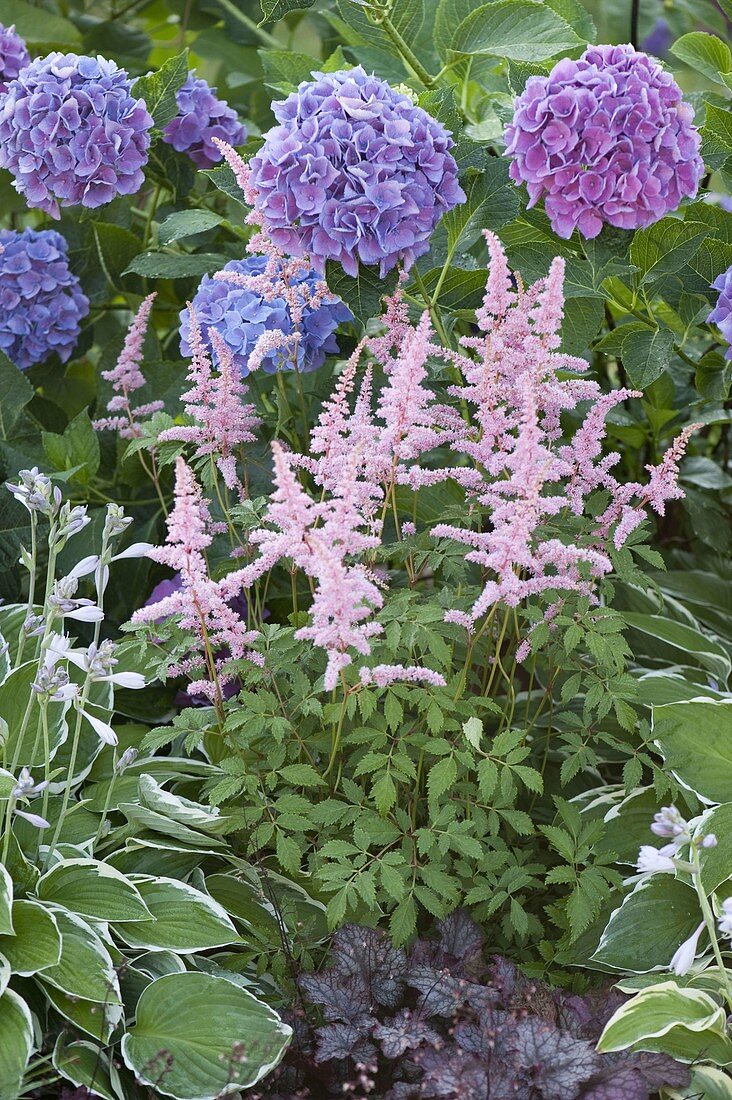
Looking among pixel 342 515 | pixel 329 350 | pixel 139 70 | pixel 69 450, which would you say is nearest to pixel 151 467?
pixel 69 450

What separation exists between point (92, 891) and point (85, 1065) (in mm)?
191

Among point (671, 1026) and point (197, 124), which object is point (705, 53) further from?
point (671, 1026)

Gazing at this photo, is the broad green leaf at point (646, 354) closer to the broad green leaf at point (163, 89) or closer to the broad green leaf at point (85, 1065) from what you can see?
the broad green leaf at point (163, 89)

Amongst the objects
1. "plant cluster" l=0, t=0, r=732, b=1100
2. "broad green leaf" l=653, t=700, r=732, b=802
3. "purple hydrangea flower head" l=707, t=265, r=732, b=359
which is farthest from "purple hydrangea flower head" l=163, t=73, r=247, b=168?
"broad green leaf" l=653, t=700, r=732, b=802

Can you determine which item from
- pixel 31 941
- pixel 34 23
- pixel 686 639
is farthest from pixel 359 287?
pixel 34 23

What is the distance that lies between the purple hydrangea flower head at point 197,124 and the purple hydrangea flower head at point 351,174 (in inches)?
21.1

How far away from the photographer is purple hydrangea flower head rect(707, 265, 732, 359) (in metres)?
1.52

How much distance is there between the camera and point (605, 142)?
4.53 feet

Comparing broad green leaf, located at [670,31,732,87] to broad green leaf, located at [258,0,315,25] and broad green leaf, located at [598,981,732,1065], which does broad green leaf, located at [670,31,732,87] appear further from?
broad green leaf, located at [598,981,732,1065]

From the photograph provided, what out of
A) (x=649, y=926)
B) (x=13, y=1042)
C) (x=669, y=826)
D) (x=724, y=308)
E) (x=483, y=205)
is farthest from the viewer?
(x=483, y=205)

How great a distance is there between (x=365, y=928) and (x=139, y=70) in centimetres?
220

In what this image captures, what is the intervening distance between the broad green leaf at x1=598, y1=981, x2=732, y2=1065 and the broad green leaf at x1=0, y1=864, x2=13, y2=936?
2.05ft

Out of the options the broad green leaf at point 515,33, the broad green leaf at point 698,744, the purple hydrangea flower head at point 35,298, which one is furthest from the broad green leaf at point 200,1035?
the broad green leaf at point 515,33

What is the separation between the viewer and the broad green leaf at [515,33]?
1718 mm
